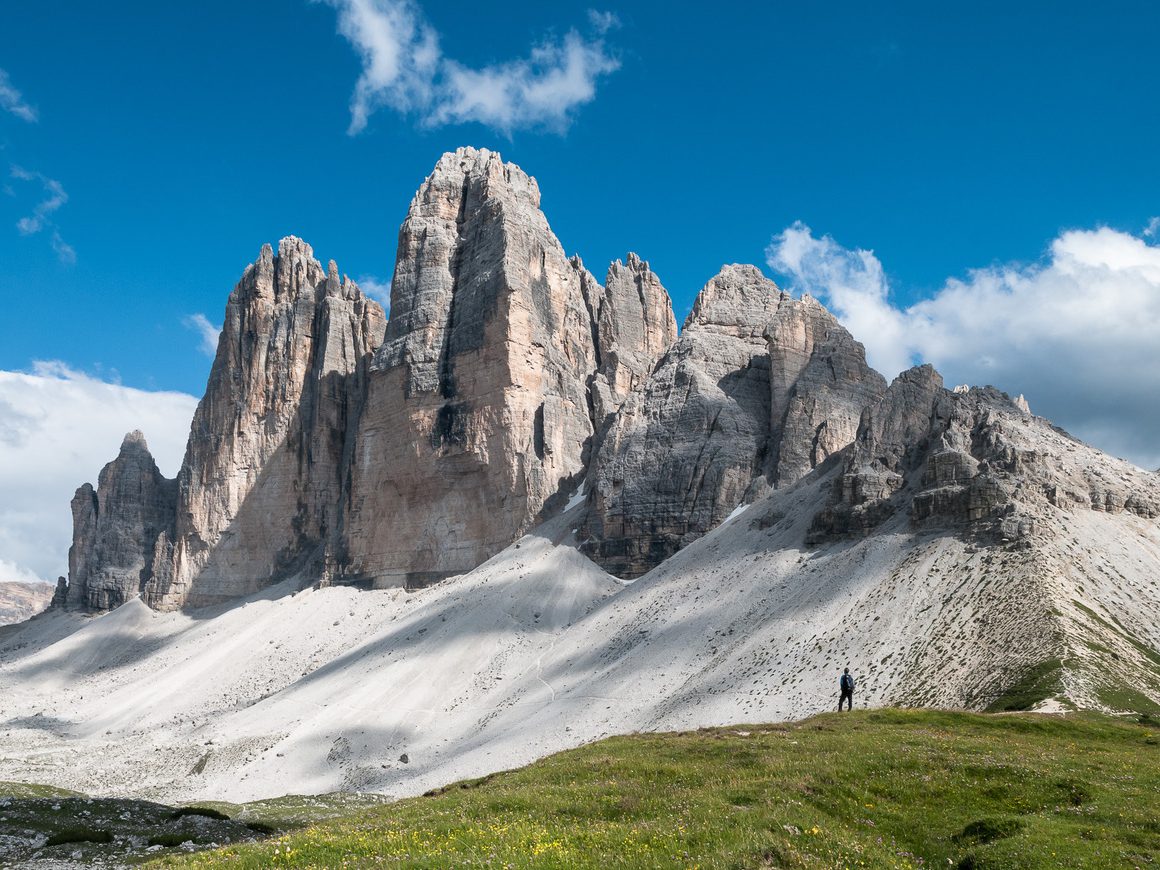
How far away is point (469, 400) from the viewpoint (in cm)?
9781

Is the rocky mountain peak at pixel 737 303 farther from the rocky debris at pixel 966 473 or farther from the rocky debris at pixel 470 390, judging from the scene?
the rocky debris at pixel 966 473

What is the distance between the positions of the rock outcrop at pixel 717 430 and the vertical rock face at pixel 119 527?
6827 cm

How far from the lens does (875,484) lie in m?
61.7

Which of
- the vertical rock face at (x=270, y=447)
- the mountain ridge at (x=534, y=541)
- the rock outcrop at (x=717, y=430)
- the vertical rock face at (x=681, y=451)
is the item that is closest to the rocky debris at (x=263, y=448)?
the vertical rock face at (x=270, y=447)

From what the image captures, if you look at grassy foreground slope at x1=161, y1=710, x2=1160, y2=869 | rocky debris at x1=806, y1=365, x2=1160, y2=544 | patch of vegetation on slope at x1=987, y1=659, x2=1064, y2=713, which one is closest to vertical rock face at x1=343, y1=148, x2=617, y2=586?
rocky debris at x1=806, y1=365, x2=1160, y2=544

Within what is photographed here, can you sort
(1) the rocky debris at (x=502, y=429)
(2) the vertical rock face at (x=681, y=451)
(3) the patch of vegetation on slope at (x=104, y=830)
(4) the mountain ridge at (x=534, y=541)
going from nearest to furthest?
(3) the patch of vegetation on slope at (x=104, y=830), (4) the mountain ridge at (x=534, y=541), (1) the rocky debris at (x=502, y=429), (2) the vertical rock face at (x=681, y=451)

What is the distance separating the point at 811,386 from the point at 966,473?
95.3ft

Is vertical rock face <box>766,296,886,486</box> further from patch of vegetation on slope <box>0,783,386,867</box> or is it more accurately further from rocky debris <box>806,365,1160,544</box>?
patch of vegetation on slope <box>0,783,386,867</box>

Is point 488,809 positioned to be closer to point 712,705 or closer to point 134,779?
point 712,705

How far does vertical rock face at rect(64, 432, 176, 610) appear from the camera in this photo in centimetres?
12975

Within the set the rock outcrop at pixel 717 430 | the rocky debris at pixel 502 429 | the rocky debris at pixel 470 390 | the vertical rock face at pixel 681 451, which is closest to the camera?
the rocky debris at pixel 502 429

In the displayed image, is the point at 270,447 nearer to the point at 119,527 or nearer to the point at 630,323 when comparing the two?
the point at 119,527

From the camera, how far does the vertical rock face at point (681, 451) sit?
83.4 metres

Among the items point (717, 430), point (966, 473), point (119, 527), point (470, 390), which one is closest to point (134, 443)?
point (119, 527)
